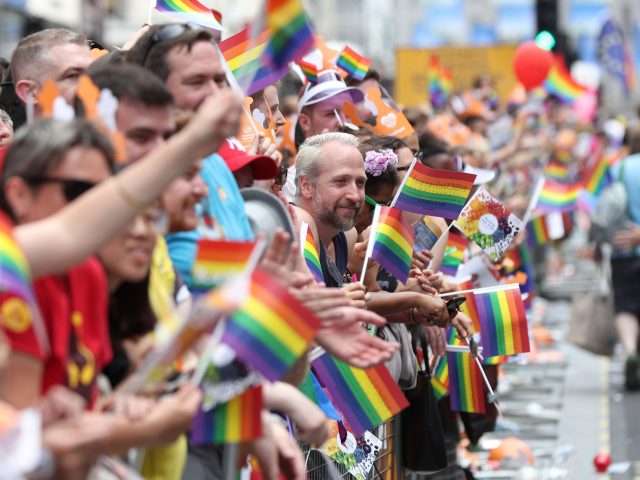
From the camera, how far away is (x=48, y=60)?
5.64m

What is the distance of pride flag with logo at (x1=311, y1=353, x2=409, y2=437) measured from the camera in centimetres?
546

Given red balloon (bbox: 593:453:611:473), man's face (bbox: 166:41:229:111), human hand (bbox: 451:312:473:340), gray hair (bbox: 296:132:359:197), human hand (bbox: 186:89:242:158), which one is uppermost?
human hand (bbox: 186:89:242:158)

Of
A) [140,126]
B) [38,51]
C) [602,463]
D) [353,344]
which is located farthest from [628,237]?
[140,126]

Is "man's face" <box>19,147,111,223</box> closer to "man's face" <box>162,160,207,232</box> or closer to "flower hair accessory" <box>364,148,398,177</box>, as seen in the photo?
"man's face" <box>162,160,207,232</box>

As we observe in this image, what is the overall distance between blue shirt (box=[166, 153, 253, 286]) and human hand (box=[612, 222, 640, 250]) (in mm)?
8845

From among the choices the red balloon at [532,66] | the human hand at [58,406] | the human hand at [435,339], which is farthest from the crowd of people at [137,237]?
the red balloon at [532,66]

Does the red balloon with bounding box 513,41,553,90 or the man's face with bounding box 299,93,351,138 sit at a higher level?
the man's face with bounding box 299,93,351,138

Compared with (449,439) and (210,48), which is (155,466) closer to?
(210,48)

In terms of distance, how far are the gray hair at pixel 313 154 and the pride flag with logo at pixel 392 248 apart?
33 cm

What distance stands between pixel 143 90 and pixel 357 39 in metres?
82.9

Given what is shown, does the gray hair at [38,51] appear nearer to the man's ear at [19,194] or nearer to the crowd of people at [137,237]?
the crowd of people at [137,237]

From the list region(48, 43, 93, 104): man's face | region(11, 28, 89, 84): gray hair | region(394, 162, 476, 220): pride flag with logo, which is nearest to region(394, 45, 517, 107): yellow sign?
region(394, 162, 476, 220): pride flag with logo

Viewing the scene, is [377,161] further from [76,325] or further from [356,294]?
[76,325]

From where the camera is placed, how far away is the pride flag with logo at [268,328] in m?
3.41
